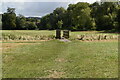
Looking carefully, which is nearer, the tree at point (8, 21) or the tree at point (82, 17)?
the tree at point (82, 17)

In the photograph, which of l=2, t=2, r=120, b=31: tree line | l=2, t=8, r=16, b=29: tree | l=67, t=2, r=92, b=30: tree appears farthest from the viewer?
l=2, t=8, r=16, b=29: tree

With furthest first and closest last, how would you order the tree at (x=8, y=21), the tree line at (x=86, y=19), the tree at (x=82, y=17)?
the tree at (x=8, y=21), the tree at (x=82, y=17), the tree line at (x=86, y=19)

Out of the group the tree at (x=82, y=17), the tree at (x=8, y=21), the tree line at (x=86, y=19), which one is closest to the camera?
the tree line at (x=86, y=19)

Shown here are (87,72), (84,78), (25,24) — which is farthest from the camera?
(25,24)

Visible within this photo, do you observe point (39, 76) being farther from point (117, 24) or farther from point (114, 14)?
point (114, 14)

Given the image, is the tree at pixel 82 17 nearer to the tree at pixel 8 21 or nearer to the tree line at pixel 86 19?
the tree line at pixel 86 19

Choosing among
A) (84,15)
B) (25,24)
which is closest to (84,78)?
(84,15)

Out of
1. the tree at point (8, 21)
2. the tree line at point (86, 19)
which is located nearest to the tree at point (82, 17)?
the tree line at point (86, 19)

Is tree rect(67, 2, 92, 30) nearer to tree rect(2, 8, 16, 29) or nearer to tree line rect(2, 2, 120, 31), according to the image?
tree line rect(2, 2, 120, 31)

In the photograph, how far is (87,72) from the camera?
704 centimetres

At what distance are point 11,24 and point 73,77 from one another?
59.5 meters

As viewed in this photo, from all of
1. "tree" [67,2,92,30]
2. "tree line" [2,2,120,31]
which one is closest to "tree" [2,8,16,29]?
"tree line" [2,2,120,31]

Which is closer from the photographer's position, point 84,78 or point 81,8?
point 84,78

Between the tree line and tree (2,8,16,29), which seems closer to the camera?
the tree line
